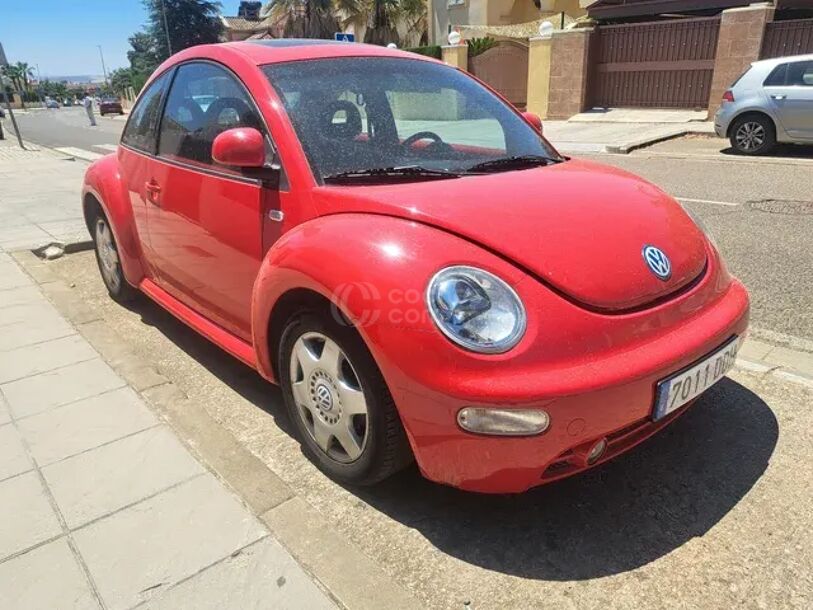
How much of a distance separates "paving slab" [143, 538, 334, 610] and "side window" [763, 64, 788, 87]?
11572 millimetres

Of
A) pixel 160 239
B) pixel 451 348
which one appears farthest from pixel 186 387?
pixel 451 348

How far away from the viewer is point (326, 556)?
2088 millimetres

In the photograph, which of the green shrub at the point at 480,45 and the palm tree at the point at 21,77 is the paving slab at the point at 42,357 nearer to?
the green shrub at the point at 480,45

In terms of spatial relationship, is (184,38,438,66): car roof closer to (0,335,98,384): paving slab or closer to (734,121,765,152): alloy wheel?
(0,335,98,384): paving slab

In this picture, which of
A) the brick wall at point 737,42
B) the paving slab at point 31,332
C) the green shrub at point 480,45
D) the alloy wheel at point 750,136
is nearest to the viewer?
the paving slab at point 31,332

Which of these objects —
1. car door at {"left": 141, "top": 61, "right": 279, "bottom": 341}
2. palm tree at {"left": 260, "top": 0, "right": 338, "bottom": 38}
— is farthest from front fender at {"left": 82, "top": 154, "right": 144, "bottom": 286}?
palm tree at {"left": 260, "top": 0, "right": 338, "bottom": 38}

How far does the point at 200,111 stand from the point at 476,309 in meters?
2.11

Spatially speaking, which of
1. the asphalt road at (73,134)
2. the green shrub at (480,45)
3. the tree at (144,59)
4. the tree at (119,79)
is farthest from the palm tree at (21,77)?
the green shrub at (480,45)

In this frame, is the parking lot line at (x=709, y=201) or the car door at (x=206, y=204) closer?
the car door at (x=206, y=204)

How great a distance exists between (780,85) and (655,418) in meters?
10.8

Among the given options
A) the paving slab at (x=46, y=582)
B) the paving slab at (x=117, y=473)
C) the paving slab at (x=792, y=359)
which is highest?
the paving slab at (x=792, y=359)

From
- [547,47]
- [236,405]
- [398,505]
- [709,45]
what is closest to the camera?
[398,505]

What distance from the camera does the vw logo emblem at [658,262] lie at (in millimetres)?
2186

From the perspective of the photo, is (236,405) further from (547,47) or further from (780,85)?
(547,47)
